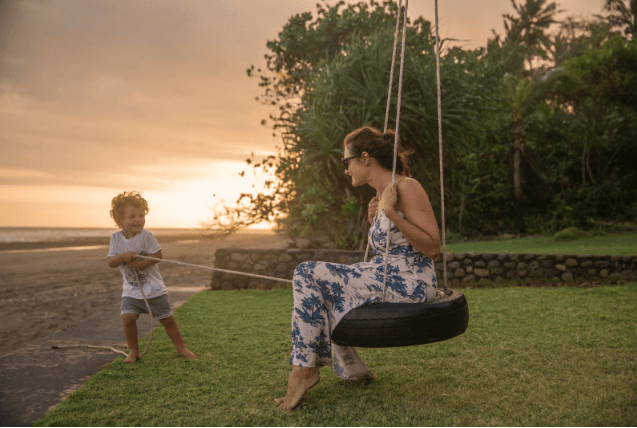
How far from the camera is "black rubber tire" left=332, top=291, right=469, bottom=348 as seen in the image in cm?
241

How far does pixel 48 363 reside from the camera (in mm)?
3660

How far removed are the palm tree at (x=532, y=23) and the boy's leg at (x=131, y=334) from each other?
100 ft

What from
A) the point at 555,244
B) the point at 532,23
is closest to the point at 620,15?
the point at 532,23

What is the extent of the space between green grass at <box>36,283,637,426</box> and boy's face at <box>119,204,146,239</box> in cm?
97

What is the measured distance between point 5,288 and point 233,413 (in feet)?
27.4

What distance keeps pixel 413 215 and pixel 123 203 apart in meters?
2.24

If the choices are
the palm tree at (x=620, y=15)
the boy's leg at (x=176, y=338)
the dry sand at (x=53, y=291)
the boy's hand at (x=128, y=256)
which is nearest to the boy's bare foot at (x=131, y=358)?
the boy's leg at (x=176, y=338)

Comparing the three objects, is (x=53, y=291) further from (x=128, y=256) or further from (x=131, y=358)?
(x=128, y=256)

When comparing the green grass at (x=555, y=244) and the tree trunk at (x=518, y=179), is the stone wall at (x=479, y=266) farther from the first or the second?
the tree trunk at (x=518, y=179)

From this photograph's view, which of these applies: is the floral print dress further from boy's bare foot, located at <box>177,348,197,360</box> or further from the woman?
boy's bare foot, located at <box>177,348,197,360</box>

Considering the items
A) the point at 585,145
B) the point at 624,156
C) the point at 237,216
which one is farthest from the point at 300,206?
the point at 624,156

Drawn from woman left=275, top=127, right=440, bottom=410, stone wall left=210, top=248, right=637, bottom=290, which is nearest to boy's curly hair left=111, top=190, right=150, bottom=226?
woman left=275, top=127, right=440, bottom=410

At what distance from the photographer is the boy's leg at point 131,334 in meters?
3.67

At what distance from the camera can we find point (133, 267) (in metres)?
3.65
